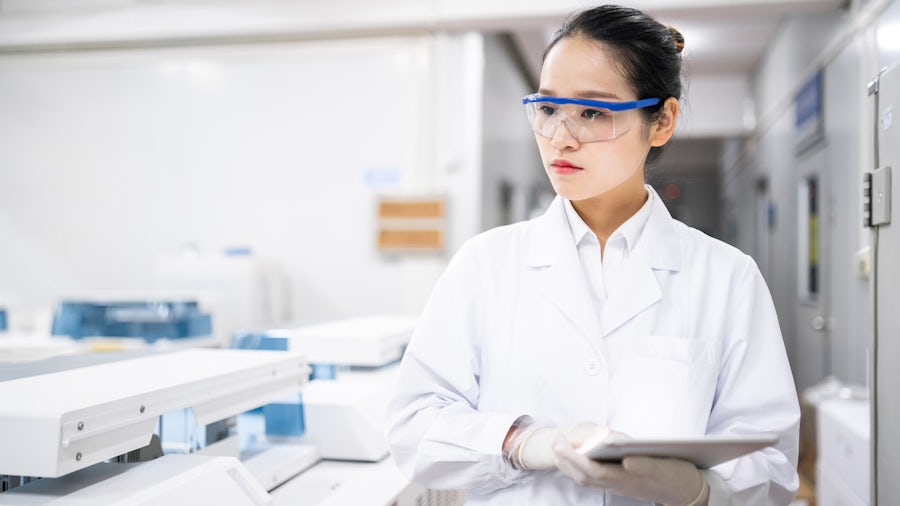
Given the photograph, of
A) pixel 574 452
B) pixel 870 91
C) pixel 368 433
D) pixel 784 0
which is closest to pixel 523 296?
pixel 574 452

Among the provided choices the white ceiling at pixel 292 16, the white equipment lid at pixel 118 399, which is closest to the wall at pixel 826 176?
the white ceiling at pixel 292 16

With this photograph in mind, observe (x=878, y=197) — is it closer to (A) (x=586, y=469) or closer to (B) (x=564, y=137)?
(B) (x=564, y=137)

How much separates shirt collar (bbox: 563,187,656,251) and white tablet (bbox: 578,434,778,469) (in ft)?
1.35

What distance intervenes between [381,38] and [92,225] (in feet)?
7.60

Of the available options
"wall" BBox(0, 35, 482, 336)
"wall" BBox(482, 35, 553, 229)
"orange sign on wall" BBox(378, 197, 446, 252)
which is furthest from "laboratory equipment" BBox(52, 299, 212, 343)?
"wall" BBox(482, 35, 553, 229)

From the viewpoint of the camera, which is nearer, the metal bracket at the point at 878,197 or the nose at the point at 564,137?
the nose at the point at 564,137

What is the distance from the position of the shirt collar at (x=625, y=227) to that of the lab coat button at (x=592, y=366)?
9.0 inches

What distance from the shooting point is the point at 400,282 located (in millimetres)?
4535

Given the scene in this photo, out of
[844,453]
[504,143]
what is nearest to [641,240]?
[844,453]

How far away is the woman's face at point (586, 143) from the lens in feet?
4.00

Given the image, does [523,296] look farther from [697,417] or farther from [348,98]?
[348,98]

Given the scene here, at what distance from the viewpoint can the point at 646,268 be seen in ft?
4.08

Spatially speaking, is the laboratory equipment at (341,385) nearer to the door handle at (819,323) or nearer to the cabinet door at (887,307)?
the cabinet door at (887,307)

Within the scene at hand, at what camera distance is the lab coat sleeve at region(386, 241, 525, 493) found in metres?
1.17
